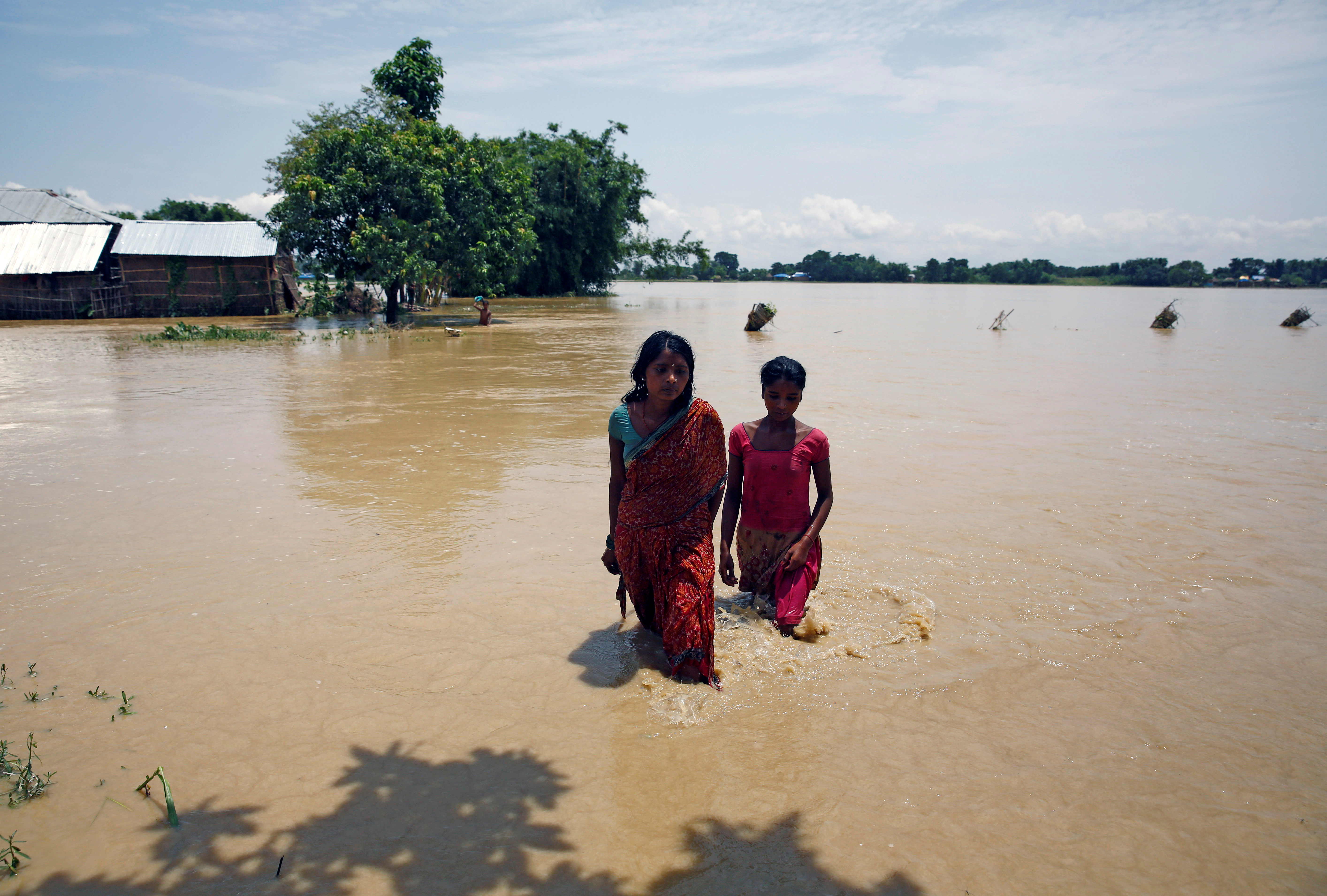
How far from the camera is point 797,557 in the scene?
3814 mm

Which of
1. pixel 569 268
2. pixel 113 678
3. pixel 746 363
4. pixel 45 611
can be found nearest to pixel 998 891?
pixel 113 678

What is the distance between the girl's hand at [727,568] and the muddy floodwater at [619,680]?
0.63 ft

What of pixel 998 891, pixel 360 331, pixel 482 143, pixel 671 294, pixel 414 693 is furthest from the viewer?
pixel 671 294

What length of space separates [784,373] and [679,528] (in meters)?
0.88

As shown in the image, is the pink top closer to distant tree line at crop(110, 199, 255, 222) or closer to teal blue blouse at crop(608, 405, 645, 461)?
teal blue blouse at crop(608, 405, 645, 461)

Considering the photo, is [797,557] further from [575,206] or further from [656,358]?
[575,206]

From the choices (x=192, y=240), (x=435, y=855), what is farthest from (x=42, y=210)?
(x=435, y=855)

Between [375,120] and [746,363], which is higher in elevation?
[375,120]

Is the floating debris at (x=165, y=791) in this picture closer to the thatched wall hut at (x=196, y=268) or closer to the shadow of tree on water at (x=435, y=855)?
the shadow of tree on water at (x=435, y=855)

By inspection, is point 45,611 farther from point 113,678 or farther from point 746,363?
point 746,363

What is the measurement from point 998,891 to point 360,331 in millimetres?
21892

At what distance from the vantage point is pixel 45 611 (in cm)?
408

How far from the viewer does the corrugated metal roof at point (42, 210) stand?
28.2 meters

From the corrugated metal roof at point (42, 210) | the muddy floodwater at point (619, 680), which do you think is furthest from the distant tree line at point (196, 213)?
the muddy floodwater at point (619, 680)
